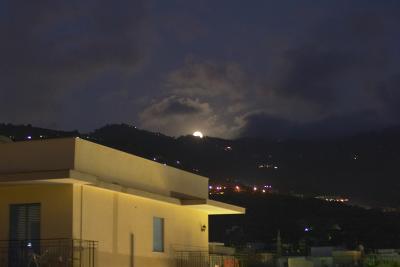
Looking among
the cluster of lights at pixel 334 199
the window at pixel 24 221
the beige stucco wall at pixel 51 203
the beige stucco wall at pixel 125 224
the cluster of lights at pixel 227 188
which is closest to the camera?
the beige stucco wall at pixel 51 203

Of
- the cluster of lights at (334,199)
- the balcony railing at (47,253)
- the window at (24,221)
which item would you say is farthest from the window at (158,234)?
the cluster of lights at (334,199)

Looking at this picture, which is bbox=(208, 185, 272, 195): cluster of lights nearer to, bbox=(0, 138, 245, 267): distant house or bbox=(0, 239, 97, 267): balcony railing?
bbox=(0, 138, 245, 267): distant house

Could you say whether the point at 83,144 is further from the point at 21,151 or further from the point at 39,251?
the point at 39,251

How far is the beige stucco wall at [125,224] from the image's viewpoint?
731 inches

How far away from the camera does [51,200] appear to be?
18.1 m

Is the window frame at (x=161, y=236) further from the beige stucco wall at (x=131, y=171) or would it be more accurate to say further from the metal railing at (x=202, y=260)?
the metal railing at (x=202, y=260)

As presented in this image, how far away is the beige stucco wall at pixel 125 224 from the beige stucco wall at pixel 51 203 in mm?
198

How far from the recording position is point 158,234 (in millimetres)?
22812

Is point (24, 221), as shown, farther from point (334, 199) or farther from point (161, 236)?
point (334, 199)

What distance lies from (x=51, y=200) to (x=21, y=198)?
2.91ft

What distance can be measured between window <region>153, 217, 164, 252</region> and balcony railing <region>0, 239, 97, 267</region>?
4138mm

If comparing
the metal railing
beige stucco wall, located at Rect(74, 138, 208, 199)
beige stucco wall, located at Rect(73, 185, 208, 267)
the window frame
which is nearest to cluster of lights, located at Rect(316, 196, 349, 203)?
the metal railing

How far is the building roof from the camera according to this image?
17.4 m

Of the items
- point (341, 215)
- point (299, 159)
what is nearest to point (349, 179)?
point (299, 159)
